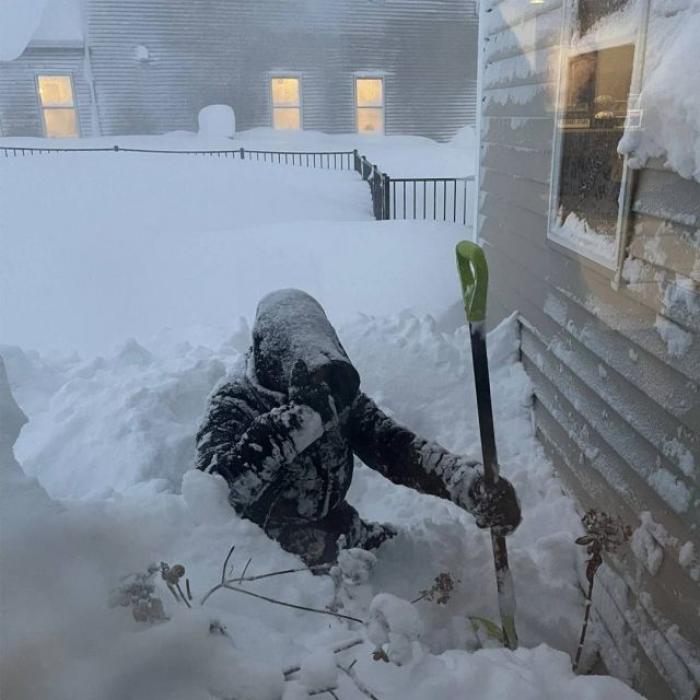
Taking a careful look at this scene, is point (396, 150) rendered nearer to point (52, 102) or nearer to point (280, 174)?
point (280, 174)

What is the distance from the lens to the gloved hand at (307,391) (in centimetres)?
158

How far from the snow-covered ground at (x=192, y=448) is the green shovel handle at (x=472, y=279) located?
0.62 m

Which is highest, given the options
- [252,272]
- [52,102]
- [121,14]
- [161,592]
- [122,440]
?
[121,14]

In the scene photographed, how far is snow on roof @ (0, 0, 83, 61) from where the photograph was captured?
20.5 feet

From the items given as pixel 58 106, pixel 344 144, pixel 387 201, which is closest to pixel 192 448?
pixel 387 201

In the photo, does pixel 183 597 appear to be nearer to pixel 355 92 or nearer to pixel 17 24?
pixel 17 24

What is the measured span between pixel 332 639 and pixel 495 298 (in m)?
2.55

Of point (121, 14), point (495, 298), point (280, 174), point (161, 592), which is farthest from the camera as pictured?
point (121, 14)

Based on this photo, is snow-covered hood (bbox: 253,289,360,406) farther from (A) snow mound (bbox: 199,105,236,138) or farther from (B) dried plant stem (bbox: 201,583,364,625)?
(A) snow mound (bbox: 199,105,236,138)

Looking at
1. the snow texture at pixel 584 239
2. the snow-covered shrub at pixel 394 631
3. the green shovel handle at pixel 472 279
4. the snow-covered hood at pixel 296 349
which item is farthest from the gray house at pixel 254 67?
the snow-covered shrub at pixel 394 631

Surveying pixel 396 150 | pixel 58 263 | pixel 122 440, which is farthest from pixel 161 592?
pixel 396 150

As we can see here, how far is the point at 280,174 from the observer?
6770 mm

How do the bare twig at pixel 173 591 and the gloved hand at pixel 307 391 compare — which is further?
the gloved hand at pixel 307 391

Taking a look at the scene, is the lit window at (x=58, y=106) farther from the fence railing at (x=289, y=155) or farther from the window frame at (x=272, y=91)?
the window frame at (x=272, y=91)
